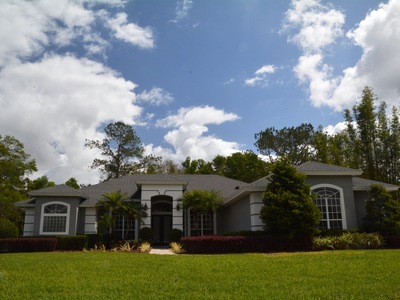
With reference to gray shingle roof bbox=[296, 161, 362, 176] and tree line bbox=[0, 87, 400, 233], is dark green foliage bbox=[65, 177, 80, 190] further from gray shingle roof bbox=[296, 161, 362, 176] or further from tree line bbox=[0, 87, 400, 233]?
gray shingle roof bbox=[296, 161, 362, 176]

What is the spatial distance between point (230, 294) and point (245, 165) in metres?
36.0

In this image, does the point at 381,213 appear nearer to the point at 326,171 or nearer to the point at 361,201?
the point at 361,201

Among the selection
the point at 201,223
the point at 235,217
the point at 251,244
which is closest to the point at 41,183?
the point at 201,223

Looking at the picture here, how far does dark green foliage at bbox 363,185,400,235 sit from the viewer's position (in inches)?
746

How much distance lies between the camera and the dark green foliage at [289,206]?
17.5 m

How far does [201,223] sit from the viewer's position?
26922 millimetres

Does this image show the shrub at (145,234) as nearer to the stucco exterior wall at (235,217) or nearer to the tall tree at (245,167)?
the stucco exterior wall at (235,217)

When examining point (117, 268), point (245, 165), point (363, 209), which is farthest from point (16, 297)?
point (245, 165)

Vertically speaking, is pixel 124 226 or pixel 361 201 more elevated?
pixel 361 201

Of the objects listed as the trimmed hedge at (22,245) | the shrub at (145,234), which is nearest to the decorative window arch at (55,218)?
the trimmed hedge at (22,245)

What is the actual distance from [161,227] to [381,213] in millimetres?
14943

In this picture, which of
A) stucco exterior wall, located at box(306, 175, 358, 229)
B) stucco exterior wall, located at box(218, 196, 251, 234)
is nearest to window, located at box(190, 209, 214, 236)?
stucco exterior wall, located at box(218, 196, 251, 234)

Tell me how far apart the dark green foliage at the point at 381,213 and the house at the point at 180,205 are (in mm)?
848

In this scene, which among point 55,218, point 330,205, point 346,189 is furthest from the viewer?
point 55,218
